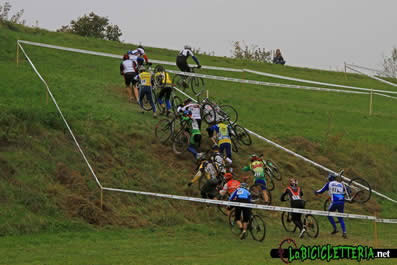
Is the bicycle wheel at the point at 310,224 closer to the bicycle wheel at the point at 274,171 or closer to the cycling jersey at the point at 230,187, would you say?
the cycling jersey at the point at 230,187

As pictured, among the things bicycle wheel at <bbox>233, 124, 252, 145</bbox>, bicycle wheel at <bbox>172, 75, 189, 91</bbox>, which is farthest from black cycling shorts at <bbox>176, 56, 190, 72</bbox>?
bicycle wheel at <bbox>233, 124, 252, 145</bbox>

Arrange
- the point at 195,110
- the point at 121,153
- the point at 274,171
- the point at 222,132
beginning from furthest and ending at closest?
the point at 274,171 < the point at 195,110 < the point at 222,132 < the point at 121,153

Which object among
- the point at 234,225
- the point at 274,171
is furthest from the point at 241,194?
the point at 274,171

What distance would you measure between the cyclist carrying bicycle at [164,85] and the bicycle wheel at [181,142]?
8.68ft

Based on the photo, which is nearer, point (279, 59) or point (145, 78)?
point (145, 78)

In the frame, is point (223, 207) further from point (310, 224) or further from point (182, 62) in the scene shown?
point (182, 62)

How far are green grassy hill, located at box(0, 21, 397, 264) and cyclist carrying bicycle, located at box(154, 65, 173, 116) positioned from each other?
119 cm

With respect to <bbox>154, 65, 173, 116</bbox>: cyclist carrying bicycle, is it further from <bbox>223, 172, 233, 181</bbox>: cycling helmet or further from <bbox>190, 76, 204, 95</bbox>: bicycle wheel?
<bbox>223, 172, 233, 181</bbox>: cycling helmet

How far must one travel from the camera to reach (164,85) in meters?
27.6

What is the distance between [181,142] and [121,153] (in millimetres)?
2610

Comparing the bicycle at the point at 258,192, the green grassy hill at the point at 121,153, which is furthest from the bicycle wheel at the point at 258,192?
the green grassy hill at the point at 121,153

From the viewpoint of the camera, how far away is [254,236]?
2009cm

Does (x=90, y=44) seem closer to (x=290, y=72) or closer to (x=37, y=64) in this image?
(x=37, y=64)

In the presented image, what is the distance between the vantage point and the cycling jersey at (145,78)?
26877 mm
